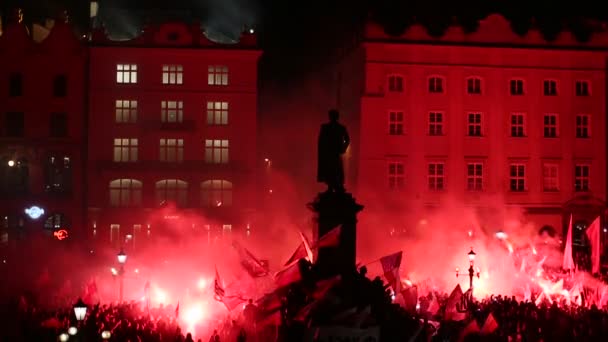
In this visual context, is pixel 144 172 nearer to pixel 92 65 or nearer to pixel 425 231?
pixel 92 65

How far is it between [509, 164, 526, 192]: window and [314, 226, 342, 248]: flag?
27.1 meters

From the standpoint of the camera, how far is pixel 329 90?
155ft

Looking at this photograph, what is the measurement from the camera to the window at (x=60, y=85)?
4188 centimetres

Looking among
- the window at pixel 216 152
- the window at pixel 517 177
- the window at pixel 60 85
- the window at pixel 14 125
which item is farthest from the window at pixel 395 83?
the window at pixel 14 125

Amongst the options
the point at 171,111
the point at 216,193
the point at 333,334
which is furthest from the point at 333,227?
the point at 171,111

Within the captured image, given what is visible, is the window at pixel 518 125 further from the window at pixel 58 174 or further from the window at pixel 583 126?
the window at pixel 58 174

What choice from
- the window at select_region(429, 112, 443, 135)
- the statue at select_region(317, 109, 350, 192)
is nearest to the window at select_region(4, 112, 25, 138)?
the window at select_region(429, 112, 443, 135)

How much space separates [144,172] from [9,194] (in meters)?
6.61

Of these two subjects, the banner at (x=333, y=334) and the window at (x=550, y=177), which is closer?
the banner at (x=333, y=334)

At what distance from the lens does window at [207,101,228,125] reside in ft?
137

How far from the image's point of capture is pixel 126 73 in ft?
136

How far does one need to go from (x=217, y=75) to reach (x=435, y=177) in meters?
11.9

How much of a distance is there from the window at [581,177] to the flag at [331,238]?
28792mm

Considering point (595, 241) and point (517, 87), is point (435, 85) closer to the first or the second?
point (517, 87)
